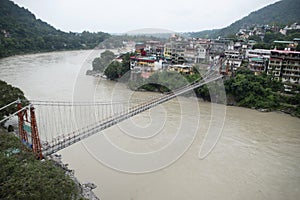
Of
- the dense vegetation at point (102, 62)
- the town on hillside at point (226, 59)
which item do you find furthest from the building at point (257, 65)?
the dense vegetation at point (102, 62)

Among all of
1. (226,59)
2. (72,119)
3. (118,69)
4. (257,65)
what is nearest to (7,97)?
(72,119)

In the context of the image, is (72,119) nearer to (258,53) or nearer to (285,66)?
(285,66)

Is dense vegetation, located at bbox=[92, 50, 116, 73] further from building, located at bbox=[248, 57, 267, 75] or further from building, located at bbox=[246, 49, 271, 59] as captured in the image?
building, located at bbox=[248, 57, 267, 75]

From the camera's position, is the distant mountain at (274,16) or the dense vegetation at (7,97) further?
the distant mountain at (274,16)

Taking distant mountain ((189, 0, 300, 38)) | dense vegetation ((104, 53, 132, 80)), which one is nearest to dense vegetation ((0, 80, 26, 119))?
dense vegetation ((104, 53, 132, 80))

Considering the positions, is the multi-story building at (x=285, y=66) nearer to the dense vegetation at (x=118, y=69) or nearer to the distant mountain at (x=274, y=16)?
the dense vegetation at (x=118, y=69)

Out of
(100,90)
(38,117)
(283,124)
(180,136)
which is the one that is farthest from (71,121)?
(283,124)
